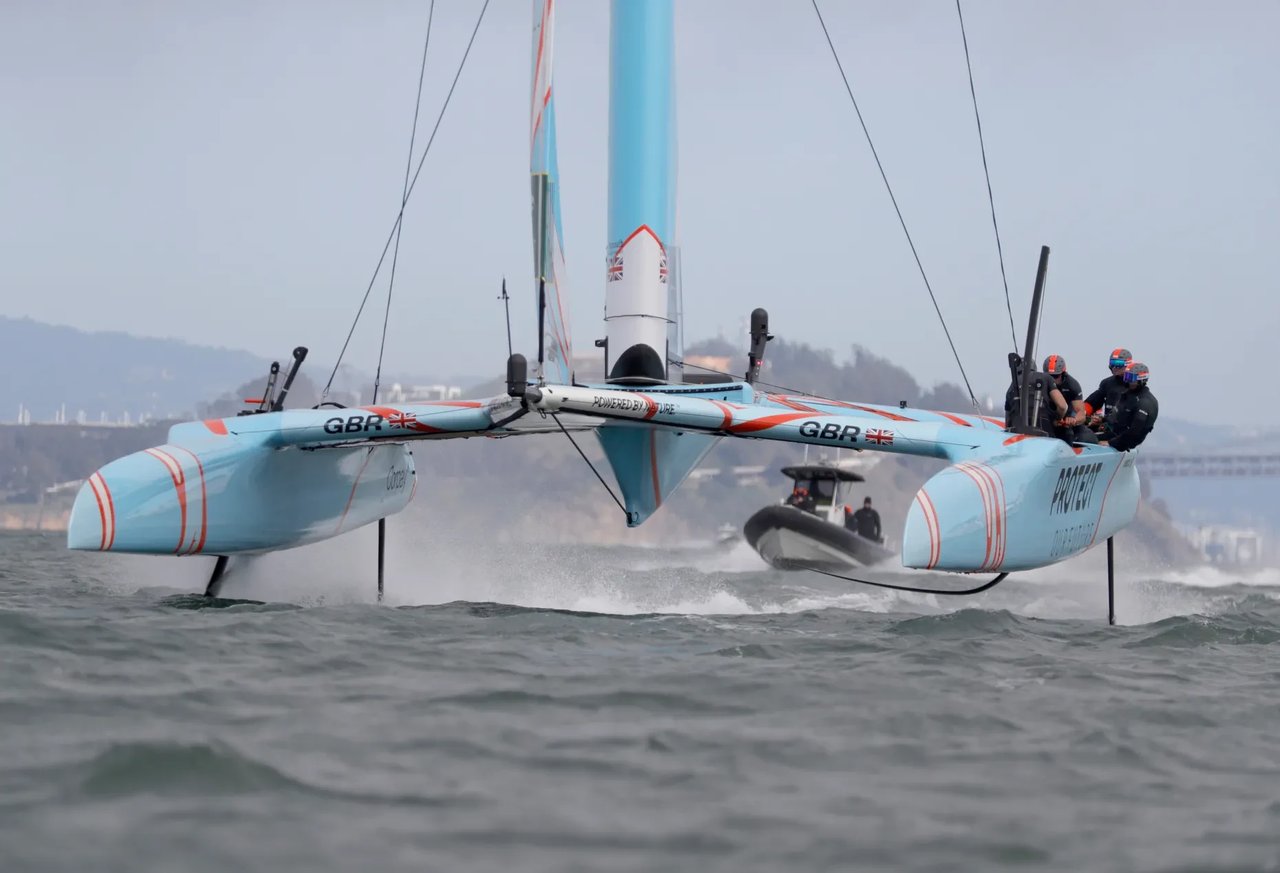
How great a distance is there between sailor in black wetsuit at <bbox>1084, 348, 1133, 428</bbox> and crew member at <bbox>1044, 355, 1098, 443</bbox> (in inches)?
3.4

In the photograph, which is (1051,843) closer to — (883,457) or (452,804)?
(452,804)

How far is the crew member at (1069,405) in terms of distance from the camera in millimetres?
7381

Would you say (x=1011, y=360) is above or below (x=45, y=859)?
above

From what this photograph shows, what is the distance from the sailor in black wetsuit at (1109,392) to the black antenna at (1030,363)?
0.74 meters

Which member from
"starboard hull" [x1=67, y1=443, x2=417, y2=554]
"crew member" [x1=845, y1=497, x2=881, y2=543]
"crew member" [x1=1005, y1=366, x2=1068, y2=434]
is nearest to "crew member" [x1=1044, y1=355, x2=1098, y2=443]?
"crew member" [x1=1005, y1=366, x2=1068, y2=434]

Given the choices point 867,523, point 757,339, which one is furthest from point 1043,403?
point 867,523

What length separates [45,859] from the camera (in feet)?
7.59

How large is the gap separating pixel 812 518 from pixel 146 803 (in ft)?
39.5

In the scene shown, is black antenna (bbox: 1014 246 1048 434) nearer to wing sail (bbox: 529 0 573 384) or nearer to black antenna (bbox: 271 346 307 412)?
wing sail (bbox: 529 0 573 384)

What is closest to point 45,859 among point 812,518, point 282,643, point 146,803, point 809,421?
point 146,803

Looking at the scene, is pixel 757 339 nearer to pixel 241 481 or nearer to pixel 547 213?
pixel 547 213

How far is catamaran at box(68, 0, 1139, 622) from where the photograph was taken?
630cm

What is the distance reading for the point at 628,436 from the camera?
7.68 meters

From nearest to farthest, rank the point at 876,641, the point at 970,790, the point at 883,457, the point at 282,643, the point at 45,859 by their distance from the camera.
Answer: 1. the point at 45,859
2. the point at 970,790
3. the point at 282,643
4. the point at 876,641
5. the point at 883,457
